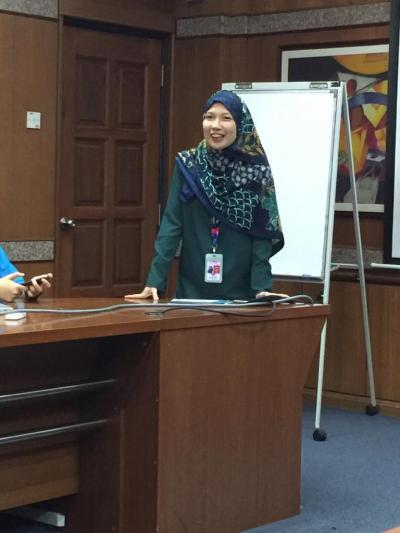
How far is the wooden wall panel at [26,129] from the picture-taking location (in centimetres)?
516

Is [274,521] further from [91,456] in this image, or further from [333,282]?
[333,282]

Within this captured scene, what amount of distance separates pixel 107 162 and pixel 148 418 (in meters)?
2.98

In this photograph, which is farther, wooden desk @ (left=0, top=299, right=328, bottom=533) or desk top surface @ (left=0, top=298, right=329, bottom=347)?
wooden desk @ (left=0, top=299, right=328, bottom=533)

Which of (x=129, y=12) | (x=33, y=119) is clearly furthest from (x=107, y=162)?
(x=129, y=12)

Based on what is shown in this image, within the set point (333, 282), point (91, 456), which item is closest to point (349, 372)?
point (333, 282)

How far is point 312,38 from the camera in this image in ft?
18.2

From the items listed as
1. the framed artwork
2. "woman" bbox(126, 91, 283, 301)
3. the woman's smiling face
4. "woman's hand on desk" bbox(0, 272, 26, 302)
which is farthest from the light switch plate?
"woman's hand on desk" bbox(0, 272, 26, 302)

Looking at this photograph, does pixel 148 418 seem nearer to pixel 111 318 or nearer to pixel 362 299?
pixel 111 318

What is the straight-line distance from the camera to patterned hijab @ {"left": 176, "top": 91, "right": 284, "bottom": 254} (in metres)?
3.60

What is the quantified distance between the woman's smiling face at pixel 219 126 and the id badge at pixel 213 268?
1.30ft

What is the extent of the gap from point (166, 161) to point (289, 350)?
280cm

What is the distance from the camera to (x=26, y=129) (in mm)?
5270

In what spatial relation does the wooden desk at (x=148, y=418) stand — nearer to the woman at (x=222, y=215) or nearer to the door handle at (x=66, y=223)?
the woman at (x=222, y=215)

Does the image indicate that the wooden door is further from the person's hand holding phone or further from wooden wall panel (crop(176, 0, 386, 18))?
the person's hand holding phone
